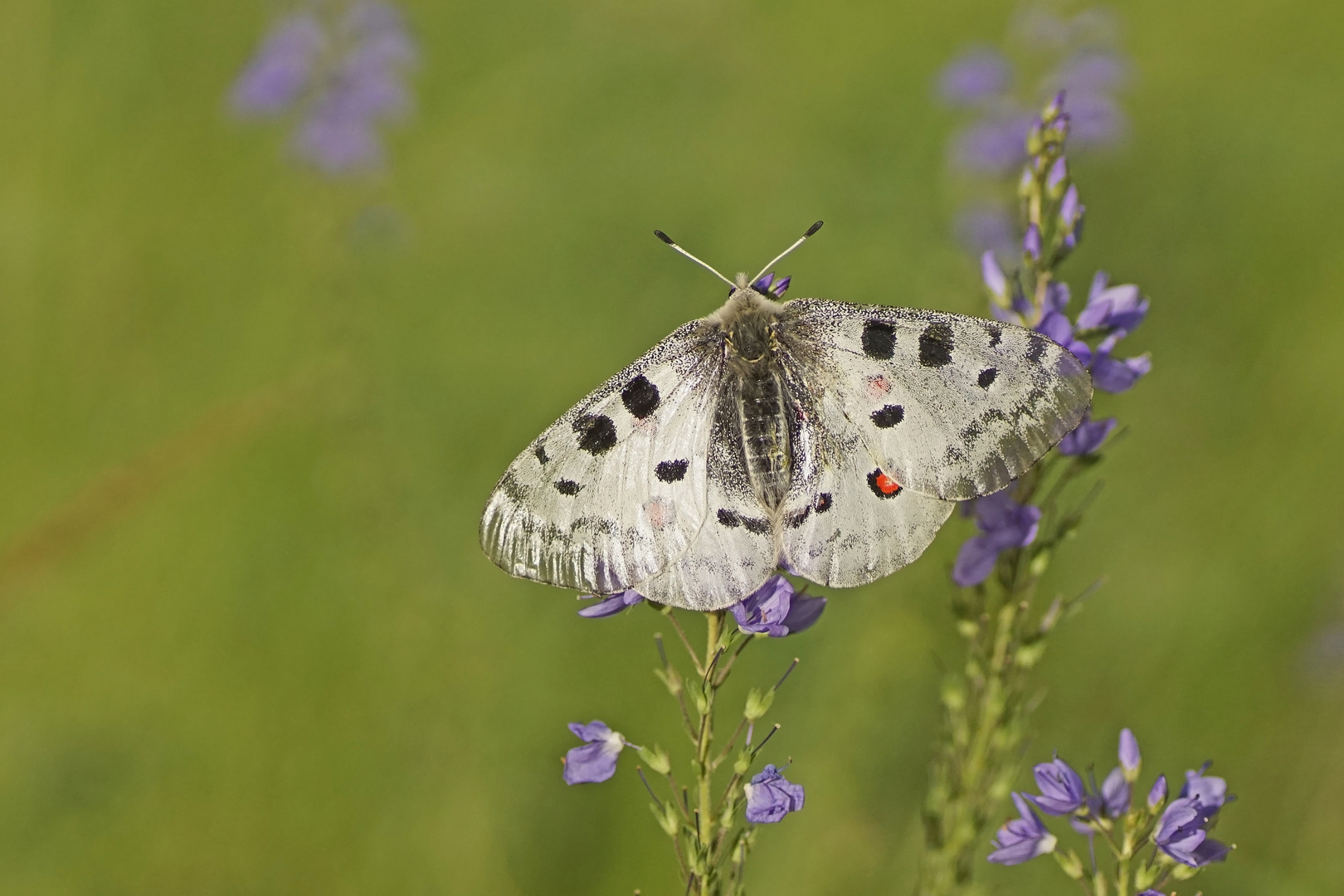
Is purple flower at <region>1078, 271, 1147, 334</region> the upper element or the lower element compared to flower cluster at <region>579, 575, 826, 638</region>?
upper

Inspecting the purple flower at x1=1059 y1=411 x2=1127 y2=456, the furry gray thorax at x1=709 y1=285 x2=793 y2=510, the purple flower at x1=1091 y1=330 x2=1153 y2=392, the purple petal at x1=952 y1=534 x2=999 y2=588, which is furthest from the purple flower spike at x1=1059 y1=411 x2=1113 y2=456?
the furry gray thorax at x1=709 y1=285 x2=793 y2=510

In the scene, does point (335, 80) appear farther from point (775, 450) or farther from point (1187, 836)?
point (1187, 836)

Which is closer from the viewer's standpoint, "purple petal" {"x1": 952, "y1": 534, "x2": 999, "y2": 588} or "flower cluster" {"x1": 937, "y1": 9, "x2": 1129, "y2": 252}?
"purple petal" {"x1": 952, "y1": 534, "x2": 999, "y2": 588}

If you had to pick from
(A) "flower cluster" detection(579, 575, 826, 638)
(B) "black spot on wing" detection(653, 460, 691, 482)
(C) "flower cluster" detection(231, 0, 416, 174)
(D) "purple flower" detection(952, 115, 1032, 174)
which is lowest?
(A) "flower cluster" detection(579, 575, 826, 638)

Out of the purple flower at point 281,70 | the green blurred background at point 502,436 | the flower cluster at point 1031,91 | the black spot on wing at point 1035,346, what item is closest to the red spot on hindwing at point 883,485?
the black spot on wing at point 1035,346

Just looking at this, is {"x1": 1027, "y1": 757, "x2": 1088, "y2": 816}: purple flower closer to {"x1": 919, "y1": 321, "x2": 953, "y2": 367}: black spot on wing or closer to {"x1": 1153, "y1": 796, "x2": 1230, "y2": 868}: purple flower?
{"x1": 1153, "y1": 796, "x2": 1230, "y2": 868}: purple flower

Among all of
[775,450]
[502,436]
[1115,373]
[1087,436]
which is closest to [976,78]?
[502,436]
